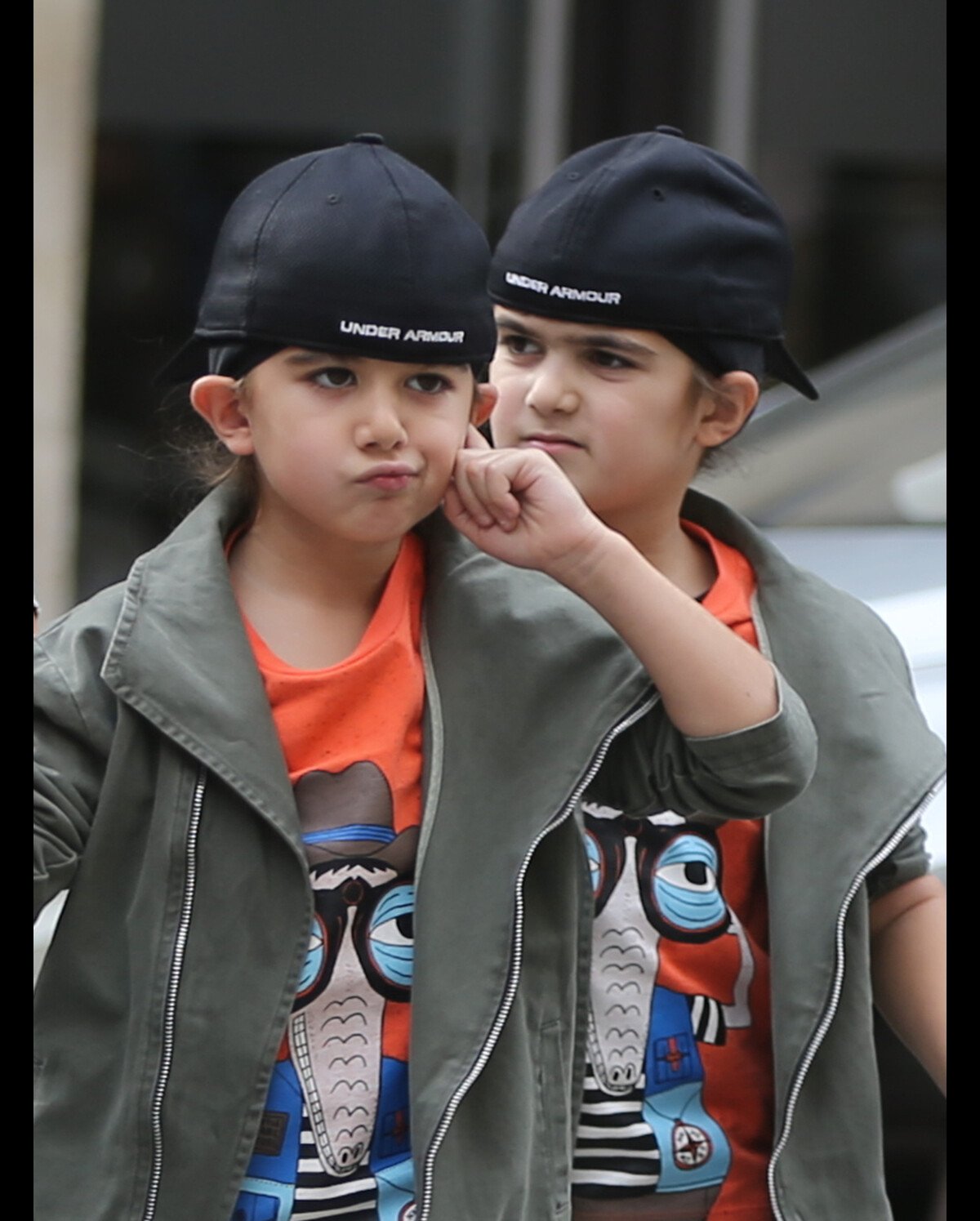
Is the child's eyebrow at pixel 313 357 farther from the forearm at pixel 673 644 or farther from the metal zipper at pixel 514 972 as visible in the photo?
the metal zipper at pixel 514 972

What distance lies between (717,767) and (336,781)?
14.3 inches

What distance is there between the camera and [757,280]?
2230mm

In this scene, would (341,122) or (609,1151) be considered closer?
(609,1151)

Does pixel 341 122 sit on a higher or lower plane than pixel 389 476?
higher

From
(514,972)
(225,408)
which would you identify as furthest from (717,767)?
(225,408)

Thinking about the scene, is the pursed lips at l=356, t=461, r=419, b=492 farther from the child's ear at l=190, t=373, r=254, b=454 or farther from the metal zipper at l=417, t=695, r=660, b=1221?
the metal zipper at l=417, t=695, r=660, b=1221

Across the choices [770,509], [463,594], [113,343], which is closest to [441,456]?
[463,594]

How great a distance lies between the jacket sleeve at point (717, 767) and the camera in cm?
187

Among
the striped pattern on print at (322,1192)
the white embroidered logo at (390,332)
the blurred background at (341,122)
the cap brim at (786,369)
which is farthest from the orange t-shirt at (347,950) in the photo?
the blurred background at (341,122)

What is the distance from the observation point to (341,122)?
21.5ft

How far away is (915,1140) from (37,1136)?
166 centimetres

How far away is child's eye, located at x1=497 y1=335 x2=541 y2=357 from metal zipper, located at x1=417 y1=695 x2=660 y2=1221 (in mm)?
485

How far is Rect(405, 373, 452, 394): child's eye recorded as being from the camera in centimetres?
187

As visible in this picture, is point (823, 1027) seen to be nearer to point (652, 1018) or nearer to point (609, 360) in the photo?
point (652, 1018)
